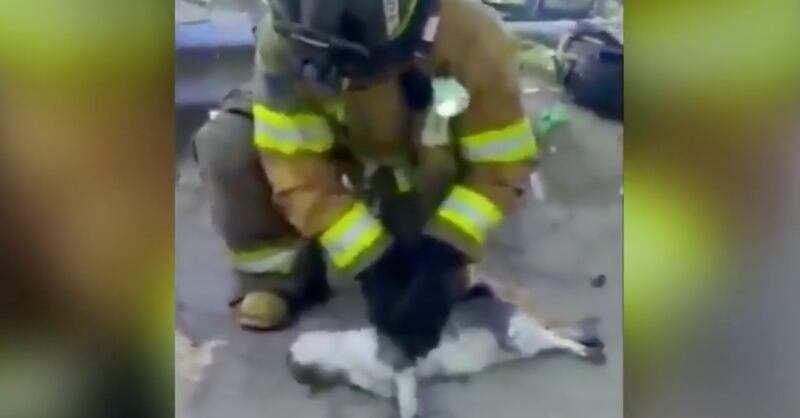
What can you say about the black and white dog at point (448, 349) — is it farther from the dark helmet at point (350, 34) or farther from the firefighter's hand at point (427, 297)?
the dark helmet at point (350, 34)

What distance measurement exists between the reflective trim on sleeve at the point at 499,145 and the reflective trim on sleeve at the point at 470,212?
0.02 metres

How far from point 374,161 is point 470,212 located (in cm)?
7

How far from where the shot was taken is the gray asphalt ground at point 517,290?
1.92ft

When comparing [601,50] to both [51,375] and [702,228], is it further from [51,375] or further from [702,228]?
[51,375]

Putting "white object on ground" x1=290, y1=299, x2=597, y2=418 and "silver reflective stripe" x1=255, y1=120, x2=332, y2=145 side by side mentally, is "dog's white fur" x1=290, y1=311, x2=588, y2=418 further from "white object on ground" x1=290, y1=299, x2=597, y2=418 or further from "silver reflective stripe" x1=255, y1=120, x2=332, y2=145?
"silver reflective stripe" x1=255, y1=120, x2=332, y2=145

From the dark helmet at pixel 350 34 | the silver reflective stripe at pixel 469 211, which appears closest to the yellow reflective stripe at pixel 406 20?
the dark helmet at pixel 350 34

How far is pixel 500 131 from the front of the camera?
1.91 feet

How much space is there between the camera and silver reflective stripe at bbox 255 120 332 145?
0.58 metres

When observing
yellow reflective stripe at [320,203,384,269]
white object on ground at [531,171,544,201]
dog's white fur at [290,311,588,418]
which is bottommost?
dog's white fur at [290,311,588,418]

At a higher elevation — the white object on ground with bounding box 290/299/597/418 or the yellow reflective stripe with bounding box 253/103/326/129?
the yellow reflective stripe with bounding box 253/103/326/129

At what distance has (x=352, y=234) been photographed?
0.58 metres

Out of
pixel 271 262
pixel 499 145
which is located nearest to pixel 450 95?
pixel 499 145

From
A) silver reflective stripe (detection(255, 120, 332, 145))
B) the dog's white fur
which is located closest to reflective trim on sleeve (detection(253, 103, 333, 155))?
silver reflective stripe (detection(255, 120, 332, 145))

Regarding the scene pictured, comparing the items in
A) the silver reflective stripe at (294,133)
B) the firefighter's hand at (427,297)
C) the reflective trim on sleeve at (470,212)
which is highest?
the silver reflective stripe at (294,133)
